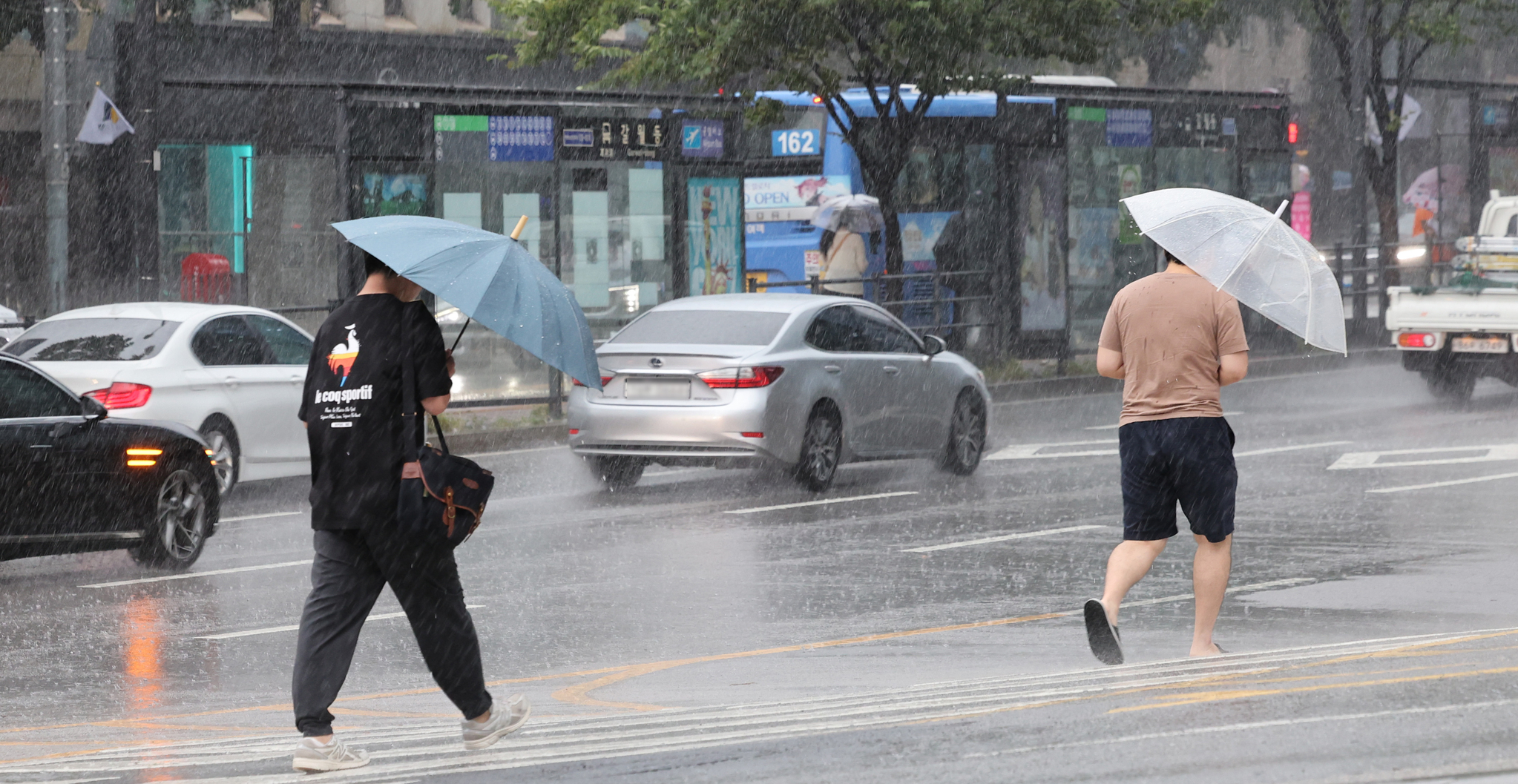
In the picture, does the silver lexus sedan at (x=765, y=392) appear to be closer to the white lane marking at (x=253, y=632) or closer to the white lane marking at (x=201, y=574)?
the white lane marking at (x=201, y=574)

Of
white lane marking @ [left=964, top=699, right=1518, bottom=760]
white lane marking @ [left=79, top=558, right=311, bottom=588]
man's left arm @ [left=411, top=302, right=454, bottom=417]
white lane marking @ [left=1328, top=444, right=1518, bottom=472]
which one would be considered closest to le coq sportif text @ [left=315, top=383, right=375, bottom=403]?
man's left arm @ [left=411, top=302, right=454, bottom=417]

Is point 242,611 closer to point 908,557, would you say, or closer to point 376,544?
point 908,557

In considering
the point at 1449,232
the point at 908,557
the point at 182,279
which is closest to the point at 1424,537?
the point at 908,557

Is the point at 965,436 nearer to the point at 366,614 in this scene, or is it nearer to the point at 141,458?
the point at 141,458

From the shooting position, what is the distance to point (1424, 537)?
40.4ft

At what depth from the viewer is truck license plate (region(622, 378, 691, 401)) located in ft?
49.8

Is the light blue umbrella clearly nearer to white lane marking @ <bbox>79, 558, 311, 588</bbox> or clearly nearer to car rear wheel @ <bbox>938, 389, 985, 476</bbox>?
white lane marking @ <bbox>79, 558, 311, 588</bbox>

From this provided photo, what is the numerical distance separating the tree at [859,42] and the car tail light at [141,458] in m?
11.9

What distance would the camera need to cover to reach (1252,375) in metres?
27.2

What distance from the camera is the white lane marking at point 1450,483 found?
1470 cm

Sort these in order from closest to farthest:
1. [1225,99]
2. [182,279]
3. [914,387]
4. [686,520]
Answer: [686,520] < [914,387] < [182,279] < [1225,99]

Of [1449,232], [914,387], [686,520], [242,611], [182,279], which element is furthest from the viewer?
[1449,232]

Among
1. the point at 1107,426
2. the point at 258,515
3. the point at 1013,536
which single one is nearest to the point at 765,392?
the point at 1013,536

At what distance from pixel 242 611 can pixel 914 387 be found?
23.8 ft
